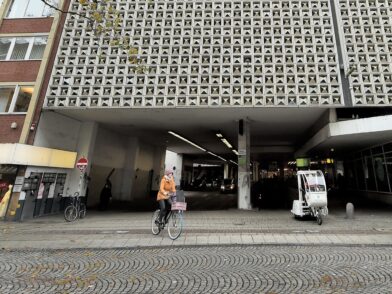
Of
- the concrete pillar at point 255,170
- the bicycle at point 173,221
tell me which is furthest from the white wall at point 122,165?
the concrete pillar at point 255,170

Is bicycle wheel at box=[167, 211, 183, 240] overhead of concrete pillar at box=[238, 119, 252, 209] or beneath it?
beneath

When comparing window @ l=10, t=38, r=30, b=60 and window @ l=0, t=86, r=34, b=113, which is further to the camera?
window @ l=10, t=38, r=30, b=60

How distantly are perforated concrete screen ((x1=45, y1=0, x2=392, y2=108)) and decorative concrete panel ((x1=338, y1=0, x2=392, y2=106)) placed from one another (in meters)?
0.06

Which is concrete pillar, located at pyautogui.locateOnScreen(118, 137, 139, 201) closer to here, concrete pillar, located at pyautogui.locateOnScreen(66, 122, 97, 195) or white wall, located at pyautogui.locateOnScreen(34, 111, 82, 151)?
concrete pillar, located at pyautogui.locateOnScreen(66, 122, 97, 195)

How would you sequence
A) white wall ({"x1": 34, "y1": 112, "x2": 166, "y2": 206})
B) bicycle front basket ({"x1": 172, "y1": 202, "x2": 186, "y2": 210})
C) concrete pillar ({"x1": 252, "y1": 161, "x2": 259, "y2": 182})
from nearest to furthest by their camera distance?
bicycle front basket ({"x1": 172, "y1": 202, "x2": 186, "y2": 210}) → white wall ({"x1": 34, "y1": 112, "x2": 166, "y2": 206}) → concrete pillar ({"x1": 252, "y1": 161, "x2": 259, "y2": 182})

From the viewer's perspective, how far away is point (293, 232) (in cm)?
926

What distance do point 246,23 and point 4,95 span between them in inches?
563

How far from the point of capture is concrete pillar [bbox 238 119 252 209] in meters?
16.3

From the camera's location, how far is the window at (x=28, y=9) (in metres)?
16.6

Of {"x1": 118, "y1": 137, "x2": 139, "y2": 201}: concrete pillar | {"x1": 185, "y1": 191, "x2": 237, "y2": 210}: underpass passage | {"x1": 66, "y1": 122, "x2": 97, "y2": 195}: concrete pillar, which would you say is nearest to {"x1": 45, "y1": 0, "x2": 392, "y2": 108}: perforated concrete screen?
{"x1": 66, "y1": 122, "x2": 97, "y2": 195}: concrete pillar

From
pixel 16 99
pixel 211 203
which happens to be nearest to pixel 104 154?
pixel 16 99

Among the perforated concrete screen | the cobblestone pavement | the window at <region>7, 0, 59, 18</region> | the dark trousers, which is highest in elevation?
the window at <region>7, 0, 59, 18</region>

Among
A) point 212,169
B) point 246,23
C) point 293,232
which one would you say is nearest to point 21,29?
point 246,23

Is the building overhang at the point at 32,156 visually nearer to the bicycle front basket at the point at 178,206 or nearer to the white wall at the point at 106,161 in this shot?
the white wall at the point at 106,161
